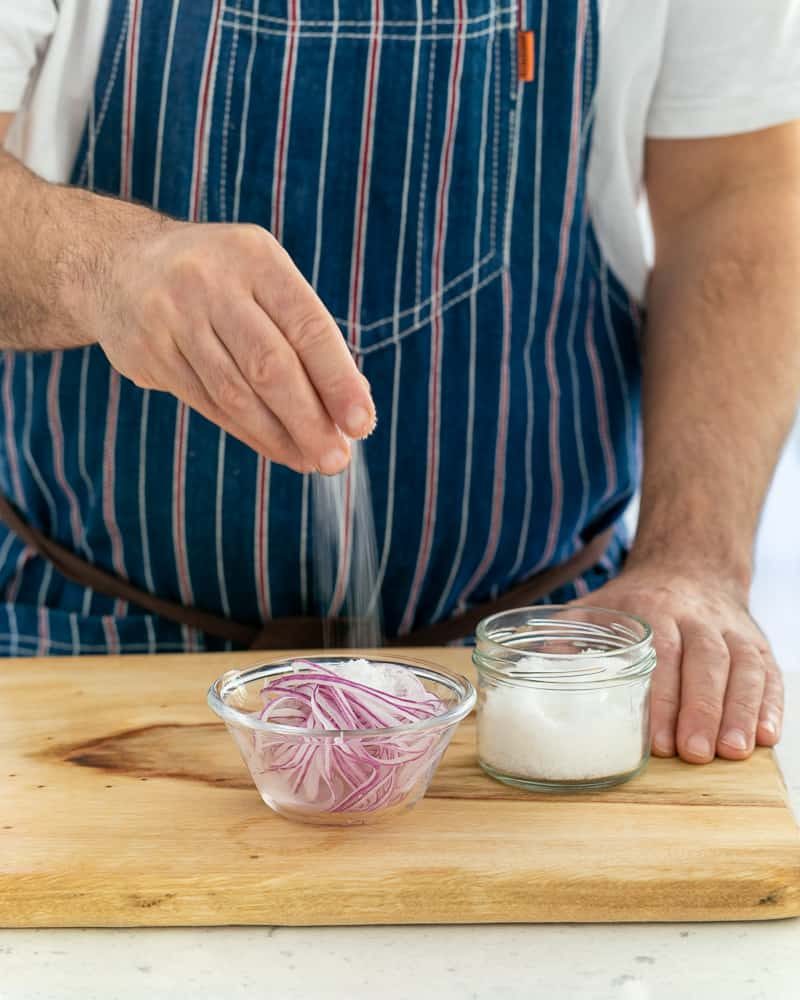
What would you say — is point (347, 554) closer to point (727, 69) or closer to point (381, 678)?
point (381, 678)

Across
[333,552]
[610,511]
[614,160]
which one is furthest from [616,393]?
[333,552]

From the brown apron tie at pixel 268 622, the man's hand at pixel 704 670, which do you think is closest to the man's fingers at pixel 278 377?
the man's hand at pixel 704 670

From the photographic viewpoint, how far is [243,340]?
3.19ft

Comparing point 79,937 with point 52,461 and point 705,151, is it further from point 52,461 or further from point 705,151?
point 705,151

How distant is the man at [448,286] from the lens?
1387mm

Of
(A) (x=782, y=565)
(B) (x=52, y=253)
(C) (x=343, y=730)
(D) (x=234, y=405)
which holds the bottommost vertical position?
(A) (x=782, y=565)

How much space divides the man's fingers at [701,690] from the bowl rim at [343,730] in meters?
0.18

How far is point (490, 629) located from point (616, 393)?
0.53 meters

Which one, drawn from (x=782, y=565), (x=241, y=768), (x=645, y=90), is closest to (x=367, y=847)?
(x=241, y=768)

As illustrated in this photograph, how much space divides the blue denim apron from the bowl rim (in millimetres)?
321

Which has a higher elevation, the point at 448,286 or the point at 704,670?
the point at 448,286

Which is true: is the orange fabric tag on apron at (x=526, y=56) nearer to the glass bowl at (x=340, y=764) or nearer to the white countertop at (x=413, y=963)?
the glass bowl at (x=340, y=764)

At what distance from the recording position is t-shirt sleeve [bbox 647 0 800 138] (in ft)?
4.99

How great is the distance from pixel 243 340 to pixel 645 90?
74cm
